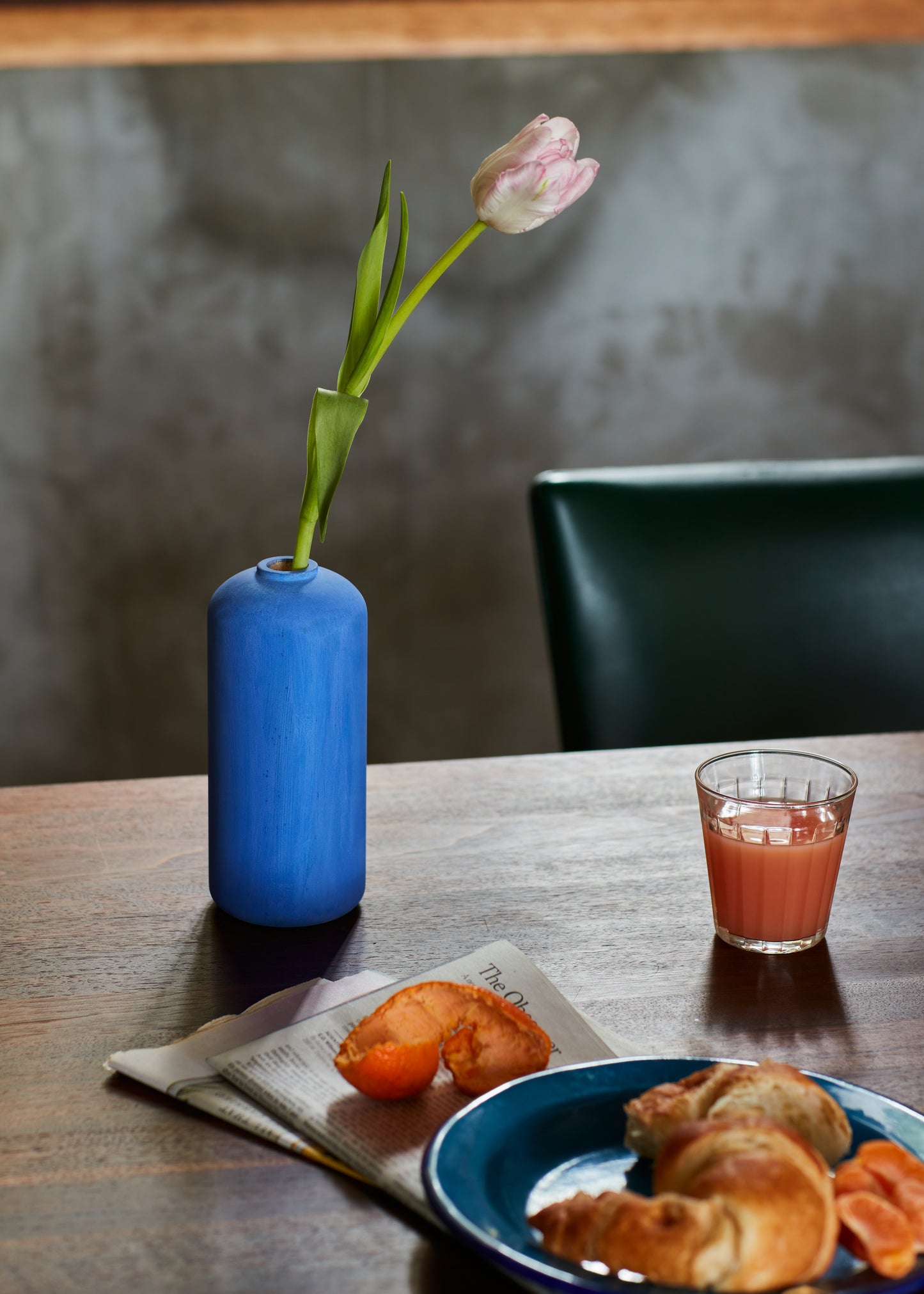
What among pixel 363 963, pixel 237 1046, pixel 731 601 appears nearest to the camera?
pixel 237 1046

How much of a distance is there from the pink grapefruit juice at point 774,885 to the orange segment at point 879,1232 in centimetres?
30

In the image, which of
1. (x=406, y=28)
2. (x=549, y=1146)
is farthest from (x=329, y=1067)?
(x=406, y=28)

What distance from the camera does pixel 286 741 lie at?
81cm

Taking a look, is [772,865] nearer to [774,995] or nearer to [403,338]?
[774,995]

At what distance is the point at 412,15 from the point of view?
2170 millimetres

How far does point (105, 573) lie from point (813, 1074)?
6.46ft

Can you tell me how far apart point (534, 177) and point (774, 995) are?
470 millimetres

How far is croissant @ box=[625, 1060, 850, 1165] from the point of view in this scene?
0.54 m

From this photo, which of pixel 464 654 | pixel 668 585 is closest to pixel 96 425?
pixel 464 654

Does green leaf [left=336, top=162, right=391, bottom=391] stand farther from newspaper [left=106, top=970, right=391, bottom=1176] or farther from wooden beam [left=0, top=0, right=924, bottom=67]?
wooden beam [left=0, top=0, right=924, bottom=67]

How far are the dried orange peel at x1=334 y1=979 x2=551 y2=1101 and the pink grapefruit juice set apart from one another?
198mm

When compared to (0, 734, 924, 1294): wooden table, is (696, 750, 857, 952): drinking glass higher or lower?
higher

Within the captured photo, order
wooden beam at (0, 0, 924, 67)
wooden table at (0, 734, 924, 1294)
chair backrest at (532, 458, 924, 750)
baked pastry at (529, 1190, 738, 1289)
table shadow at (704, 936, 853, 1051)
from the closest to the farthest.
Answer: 1. baked pastry at (529, 1190, 738, 1289)
2. wooden table at (0, 734, 924, 1294)
3. table shadow at (704, 936, 853, 1051)
4. chair backrest at (532, 458, 924, 750)
5. wooden beam at (0, 0, 924, 67)

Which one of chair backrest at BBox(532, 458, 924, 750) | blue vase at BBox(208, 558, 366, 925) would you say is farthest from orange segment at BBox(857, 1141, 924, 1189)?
chair backrest at BBox(532, 458, 924, 750)
